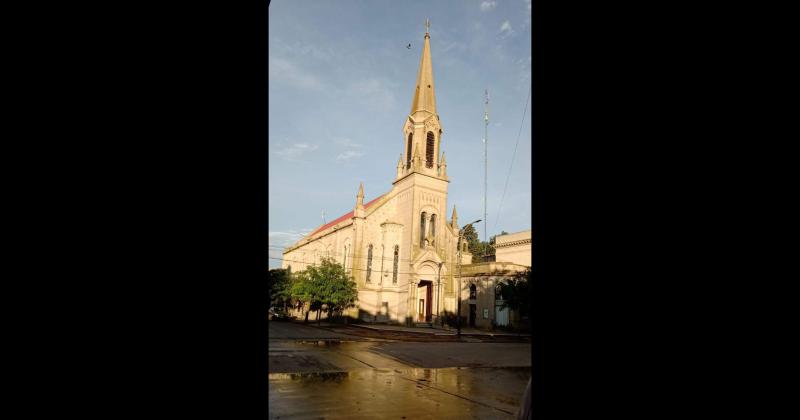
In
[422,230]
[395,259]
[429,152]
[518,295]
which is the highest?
[429,152]

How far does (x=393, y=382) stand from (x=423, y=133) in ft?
101

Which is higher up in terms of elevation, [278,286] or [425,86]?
[425,86]

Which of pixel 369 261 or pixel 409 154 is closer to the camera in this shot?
pixel 369 261

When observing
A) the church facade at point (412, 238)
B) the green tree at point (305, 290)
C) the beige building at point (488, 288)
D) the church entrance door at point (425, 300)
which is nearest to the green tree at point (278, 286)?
the green tree at point (305, 290)

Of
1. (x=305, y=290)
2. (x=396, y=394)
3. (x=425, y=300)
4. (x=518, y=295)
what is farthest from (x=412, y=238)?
(x=396, y=394)

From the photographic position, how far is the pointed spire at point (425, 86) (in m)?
40.4

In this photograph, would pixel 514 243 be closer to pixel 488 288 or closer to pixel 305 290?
pixel 488 288

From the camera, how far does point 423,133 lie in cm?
3984

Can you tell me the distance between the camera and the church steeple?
39.4 meters

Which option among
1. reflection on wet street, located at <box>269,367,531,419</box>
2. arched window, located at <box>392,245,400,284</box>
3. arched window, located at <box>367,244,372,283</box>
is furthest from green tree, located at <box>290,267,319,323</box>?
reflection on wet street, located at <box>269,367,531,419</box>

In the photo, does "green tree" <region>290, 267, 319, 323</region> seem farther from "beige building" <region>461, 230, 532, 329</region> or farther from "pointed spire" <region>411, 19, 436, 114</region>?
"pointed spire" <region>411, 19, 436, 114</region>

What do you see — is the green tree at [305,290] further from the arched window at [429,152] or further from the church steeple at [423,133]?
the arched window at [429,152]
